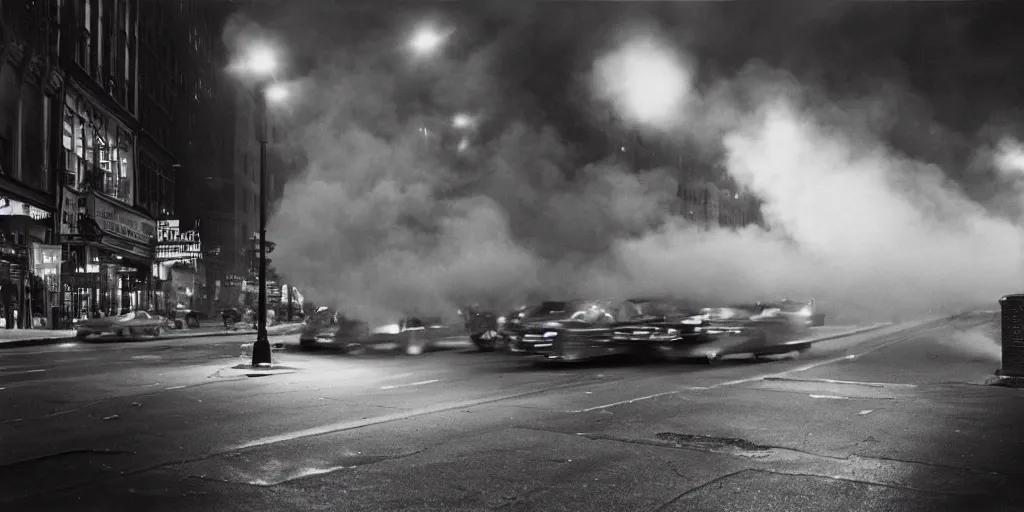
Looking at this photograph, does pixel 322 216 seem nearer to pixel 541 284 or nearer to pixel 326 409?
pixel 541 284

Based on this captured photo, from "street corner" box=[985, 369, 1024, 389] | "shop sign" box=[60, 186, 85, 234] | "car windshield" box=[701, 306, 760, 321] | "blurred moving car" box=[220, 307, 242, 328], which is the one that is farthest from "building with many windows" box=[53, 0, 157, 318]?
"street corner" box=[985, 369, 1024, 389]

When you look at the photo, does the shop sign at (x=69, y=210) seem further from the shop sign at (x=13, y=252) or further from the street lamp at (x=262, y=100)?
the street lamp at (x=262, y=100)

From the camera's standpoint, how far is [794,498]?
5.93 metres

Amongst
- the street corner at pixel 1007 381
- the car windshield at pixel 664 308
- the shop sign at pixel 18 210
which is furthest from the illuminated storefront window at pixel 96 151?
the street corner at pixel 1007 381

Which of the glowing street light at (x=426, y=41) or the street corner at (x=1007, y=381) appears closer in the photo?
the street corner at (x=1007, y=381)

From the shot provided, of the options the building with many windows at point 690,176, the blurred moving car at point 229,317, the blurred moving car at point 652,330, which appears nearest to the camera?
the blurred moving car at point 652,330

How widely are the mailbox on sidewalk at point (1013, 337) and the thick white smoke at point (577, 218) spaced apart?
5.89 m

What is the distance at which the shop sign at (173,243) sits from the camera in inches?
1986

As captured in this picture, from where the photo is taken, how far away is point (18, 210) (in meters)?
34.0

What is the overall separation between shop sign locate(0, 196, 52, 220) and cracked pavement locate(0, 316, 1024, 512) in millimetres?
20753

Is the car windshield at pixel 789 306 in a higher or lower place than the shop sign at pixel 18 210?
lower

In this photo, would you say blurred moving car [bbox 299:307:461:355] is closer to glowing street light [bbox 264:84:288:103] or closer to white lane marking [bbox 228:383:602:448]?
glowing street light [bbox 264:84:288:103]

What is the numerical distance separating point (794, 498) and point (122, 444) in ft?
20.9

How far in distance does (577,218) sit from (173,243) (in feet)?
111
